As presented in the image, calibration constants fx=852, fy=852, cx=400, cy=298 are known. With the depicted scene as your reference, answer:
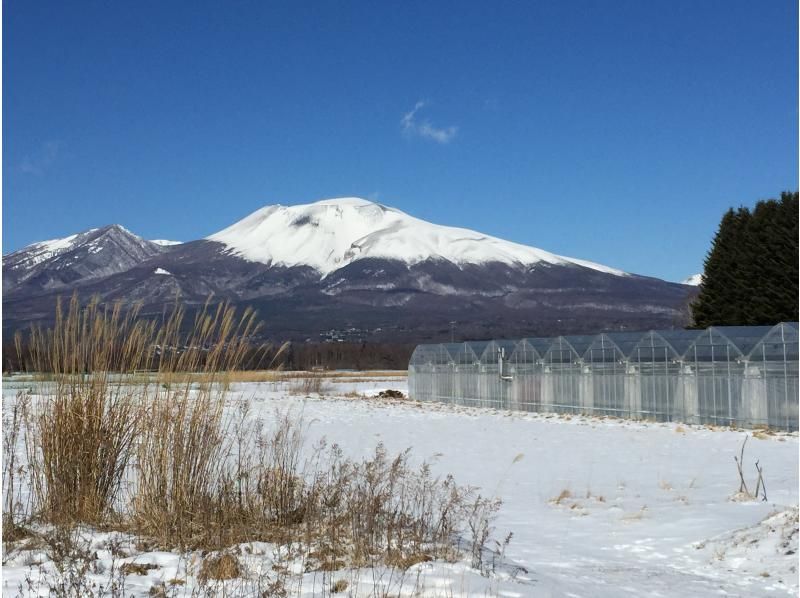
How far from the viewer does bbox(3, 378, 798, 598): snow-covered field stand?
498 centimetres

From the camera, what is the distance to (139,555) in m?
5.17

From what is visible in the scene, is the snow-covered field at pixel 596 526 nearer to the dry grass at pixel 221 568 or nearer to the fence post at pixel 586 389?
the dry grass at pixel 221 568

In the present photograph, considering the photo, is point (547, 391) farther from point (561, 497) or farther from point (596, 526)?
point (596, 526)

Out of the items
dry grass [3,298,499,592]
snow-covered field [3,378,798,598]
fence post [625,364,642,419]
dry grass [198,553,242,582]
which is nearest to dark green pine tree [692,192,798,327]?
fence post [625,364,642,419]

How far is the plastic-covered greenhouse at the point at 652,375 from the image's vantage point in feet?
59.8

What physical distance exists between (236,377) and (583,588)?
9.59 ft

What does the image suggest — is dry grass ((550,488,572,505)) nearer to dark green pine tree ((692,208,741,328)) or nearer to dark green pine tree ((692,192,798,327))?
dark green pine tree ((692,192,798,327))

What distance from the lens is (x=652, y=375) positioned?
70.2 feet

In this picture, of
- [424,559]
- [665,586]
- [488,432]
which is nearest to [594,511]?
[665,586]

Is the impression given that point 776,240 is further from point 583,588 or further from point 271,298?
point 271,298

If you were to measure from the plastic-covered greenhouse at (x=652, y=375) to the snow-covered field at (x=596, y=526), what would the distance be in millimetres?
1656

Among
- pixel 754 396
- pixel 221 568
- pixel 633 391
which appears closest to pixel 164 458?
pixel 221 568

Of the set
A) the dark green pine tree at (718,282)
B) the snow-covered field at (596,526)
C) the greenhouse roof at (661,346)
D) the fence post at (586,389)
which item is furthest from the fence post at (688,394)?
the dark green pine tree at (718,282)

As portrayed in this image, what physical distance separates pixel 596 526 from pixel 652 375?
1416 centimetres
